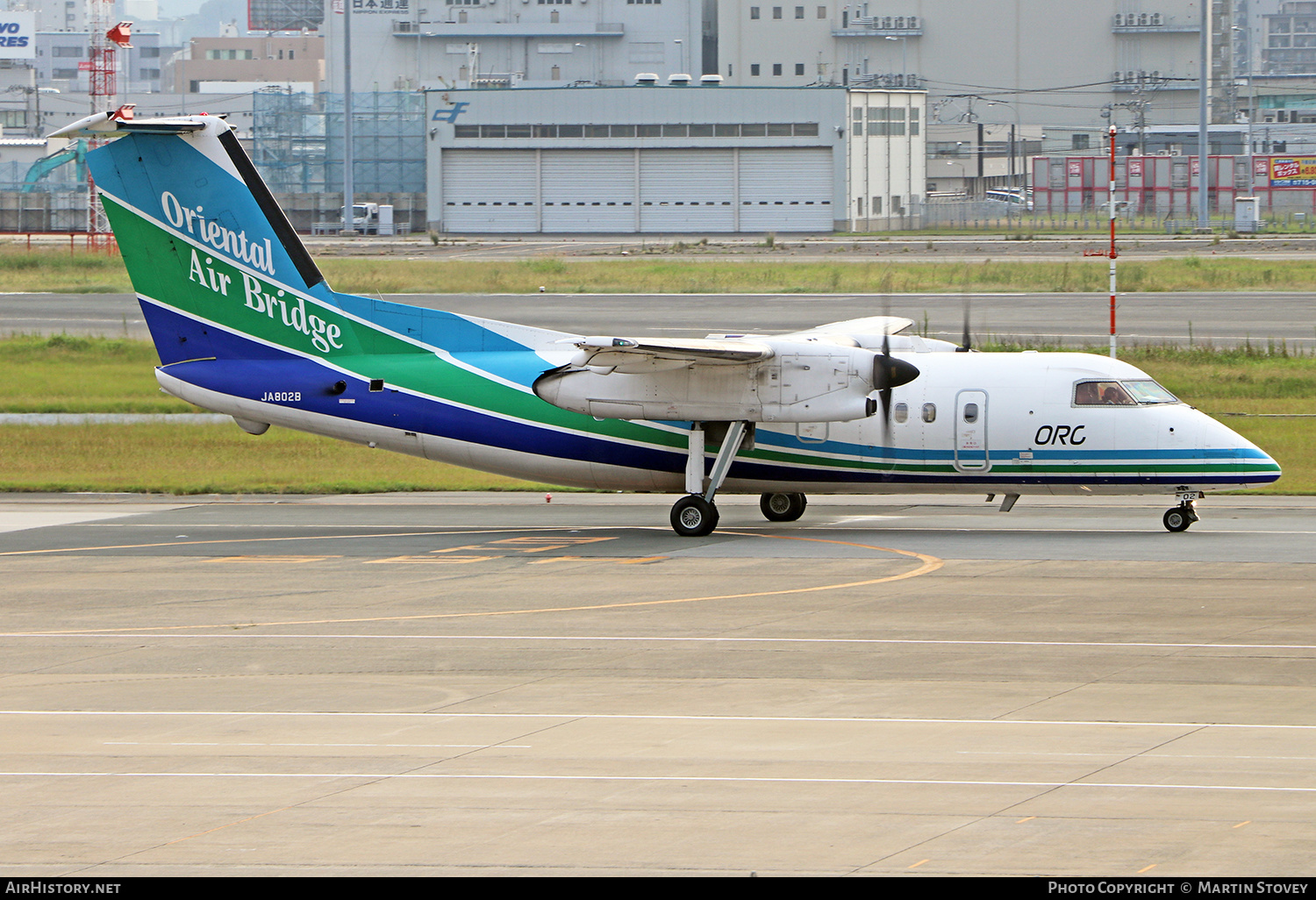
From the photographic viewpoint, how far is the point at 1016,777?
35.4ft

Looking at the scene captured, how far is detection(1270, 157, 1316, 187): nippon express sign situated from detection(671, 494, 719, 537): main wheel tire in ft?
324

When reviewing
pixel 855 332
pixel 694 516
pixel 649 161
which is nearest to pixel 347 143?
pixel 649 161

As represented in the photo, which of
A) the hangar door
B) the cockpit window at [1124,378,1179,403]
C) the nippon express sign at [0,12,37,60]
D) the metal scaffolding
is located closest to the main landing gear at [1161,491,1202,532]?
the cockpit window at [1124,378,1179,403]

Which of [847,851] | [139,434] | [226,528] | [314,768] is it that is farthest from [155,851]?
[139,434]

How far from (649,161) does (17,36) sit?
295 feet

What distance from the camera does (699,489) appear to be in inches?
952

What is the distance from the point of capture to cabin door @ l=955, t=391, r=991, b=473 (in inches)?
925

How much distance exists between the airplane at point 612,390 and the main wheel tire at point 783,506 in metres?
0.04

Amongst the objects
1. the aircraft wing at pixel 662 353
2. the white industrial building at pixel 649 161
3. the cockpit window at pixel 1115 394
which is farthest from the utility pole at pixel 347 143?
the cockpit window at pixel 1115 394

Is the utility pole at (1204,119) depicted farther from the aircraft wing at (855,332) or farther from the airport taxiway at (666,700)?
the airport taxiway at (666,700)

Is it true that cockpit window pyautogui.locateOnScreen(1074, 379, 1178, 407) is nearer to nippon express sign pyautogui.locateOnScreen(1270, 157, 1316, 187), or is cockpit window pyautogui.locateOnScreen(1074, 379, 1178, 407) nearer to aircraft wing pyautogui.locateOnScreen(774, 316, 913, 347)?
aircraft wing pyautogui.locateOnScreen(774, 316, 913, 347)

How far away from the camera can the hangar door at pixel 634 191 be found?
357ft

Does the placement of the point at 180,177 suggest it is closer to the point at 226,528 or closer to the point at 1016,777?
the point at 226,528

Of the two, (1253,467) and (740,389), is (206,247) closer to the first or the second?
(740,389)
